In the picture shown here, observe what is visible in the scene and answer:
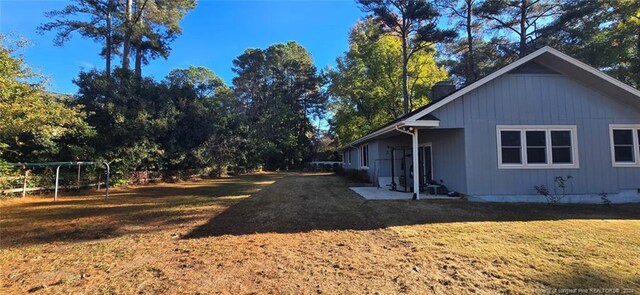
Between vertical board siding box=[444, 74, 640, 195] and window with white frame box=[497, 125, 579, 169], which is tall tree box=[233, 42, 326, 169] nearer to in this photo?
vertical board siding box=[444, 74, 640, 195]

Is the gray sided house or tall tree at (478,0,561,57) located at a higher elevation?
tall tree at (478,0,561,57)

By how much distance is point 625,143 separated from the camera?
32.5 feet

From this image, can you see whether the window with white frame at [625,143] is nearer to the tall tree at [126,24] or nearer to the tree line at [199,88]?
the tree line at [199,88]

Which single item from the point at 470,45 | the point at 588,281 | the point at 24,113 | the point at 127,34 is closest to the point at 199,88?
the point at 127,34

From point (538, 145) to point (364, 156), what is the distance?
10368mm

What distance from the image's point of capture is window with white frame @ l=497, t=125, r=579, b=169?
9648mm

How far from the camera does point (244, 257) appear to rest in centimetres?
457

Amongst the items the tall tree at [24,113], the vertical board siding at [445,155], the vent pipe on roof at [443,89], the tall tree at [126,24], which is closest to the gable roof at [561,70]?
the vertical board siding at [445,155]

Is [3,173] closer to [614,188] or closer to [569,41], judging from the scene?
[614,188]

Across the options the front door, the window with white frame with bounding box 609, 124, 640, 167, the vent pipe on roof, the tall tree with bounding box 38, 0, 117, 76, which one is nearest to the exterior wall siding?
the front door

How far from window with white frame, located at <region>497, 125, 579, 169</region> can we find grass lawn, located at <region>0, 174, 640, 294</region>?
1568mm

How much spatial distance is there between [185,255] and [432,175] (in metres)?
9.48

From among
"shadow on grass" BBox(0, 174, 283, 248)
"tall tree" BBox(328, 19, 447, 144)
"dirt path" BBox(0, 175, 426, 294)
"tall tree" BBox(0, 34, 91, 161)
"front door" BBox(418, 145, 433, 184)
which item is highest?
"tall tree" BBox(328, 19, 447, 144)

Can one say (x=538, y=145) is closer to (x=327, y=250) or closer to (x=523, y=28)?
(x=327, y=250)
